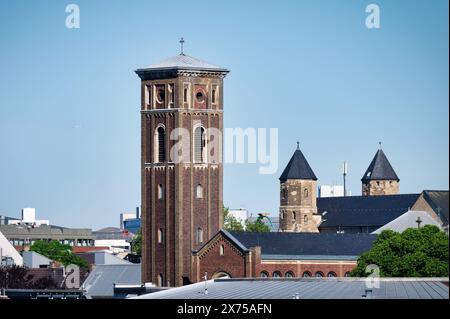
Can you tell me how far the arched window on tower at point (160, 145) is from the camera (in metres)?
110

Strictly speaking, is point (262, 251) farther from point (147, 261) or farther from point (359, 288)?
point (359, 288)

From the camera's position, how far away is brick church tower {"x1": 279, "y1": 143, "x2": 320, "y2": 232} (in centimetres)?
13925

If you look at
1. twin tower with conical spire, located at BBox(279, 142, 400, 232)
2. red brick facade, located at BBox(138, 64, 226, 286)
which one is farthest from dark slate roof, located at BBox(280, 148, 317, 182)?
red brick facade, located at BBox(138, 64, 226, 286)

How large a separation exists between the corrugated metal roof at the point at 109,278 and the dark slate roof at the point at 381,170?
4469 centimetres

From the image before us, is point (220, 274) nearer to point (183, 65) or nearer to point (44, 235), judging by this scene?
point (183, 65)

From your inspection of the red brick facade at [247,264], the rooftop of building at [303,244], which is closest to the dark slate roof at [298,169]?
the rooftop of building at [303,244]

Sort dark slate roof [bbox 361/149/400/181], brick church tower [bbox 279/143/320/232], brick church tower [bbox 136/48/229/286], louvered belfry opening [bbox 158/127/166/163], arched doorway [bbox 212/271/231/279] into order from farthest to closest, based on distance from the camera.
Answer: dark slate roof [bbox 361/149/400/181] → brick church tower [bbox 279/143/320/232] → louvered belfry opening [bbox 158/127/166/163] → brick church tower [bbox 136/48/229/286] → arched doorway [bbox 212/271/231/279]

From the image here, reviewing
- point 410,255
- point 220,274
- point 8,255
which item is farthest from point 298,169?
point 410,255

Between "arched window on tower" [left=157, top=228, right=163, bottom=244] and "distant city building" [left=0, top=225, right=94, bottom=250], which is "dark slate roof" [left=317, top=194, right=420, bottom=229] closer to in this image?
"arched window on tower" [left=157, top=228, right=163, bottom=244]

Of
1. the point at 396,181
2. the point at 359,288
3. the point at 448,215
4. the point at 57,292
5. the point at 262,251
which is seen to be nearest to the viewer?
the point at 448,215

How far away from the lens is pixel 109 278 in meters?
104

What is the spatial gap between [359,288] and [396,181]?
117849mm
